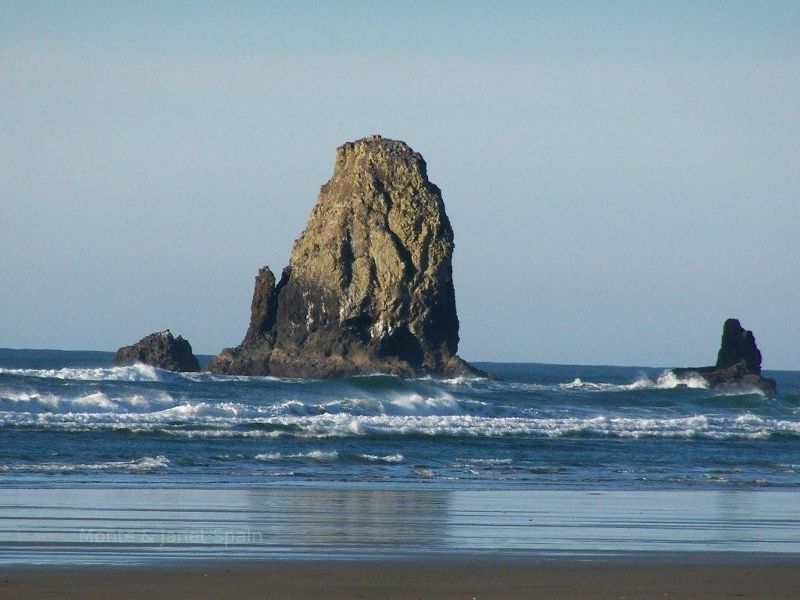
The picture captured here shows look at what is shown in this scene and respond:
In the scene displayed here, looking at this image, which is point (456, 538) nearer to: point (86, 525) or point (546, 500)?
point (86, 525)

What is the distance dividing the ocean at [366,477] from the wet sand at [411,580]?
69cm

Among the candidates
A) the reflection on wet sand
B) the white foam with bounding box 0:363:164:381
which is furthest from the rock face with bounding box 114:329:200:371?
the reflection on wet sand

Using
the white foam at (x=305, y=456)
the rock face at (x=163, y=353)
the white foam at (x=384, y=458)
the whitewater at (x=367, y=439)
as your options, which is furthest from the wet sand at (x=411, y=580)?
the rock face at (x=163, y=353)

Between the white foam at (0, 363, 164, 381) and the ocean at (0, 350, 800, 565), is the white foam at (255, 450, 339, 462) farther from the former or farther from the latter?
the white foam at (0, 363, 164, 381)

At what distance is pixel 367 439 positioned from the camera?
2823 cm

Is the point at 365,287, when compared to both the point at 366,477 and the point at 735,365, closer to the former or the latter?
the point at 735,365

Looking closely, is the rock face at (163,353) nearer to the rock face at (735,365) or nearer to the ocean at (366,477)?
the ocean at (366,477)

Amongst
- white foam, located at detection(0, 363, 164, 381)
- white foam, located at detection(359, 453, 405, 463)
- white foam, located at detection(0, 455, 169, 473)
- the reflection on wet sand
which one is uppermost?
white foam, located at detection(0, 363, 164, 381)

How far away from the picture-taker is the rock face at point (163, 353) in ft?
212

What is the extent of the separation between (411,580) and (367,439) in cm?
1838

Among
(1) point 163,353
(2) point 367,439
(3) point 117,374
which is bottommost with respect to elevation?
(2) point 367,439

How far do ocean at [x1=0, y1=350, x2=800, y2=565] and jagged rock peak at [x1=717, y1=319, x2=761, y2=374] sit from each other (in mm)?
18089

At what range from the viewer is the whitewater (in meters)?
21.0

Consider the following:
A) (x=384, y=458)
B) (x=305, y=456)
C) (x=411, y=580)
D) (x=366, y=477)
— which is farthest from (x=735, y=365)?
(x=411, y=580)
